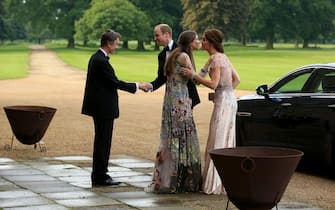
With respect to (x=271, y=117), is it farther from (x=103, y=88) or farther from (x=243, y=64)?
(x=243, y=64)

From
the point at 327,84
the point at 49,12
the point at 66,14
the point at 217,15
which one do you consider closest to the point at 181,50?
the point at 327,84

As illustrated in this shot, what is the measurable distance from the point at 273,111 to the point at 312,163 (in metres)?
0.90

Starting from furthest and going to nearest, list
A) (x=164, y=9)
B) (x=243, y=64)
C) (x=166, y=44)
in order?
(x=164, y=9), (x=243, y=64), (x=166, y=44)

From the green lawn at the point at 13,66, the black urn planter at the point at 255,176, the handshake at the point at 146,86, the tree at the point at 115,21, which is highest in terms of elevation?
the handshake at the point at 146,86

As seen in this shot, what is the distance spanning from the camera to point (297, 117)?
1045 centimetres

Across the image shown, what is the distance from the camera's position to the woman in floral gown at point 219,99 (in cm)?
860

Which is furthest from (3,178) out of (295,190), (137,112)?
(137,112)

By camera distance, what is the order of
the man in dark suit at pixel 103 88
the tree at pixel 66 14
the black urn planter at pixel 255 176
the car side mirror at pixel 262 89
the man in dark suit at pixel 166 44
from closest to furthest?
the black urn planter at pixel 255 176, the man in dark suit at pixel 166 44, the man in dark suit at pixel 103 88, the car side mirror at pixel 262 89, the tree at pixel 66 14

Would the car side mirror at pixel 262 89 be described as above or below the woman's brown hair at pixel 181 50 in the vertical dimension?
below

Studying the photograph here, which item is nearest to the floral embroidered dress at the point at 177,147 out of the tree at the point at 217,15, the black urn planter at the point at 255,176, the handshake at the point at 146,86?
the handshake at the point at 146,86

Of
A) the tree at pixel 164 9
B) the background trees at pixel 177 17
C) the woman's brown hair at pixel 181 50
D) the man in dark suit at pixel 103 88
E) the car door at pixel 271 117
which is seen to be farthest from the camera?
the tree at pixel 164 9

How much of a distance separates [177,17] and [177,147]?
327 ft

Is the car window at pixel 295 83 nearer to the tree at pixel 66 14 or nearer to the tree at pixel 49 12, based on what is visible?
the tree at pixel 66 14

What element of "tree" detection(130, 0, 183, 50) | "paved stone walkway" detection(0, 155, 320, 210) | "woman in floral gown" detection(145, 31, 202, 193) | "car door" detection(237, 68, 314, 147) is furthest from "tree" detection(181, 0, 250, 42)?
"woman in floral gown" detection(145, 31, 202, 193)
